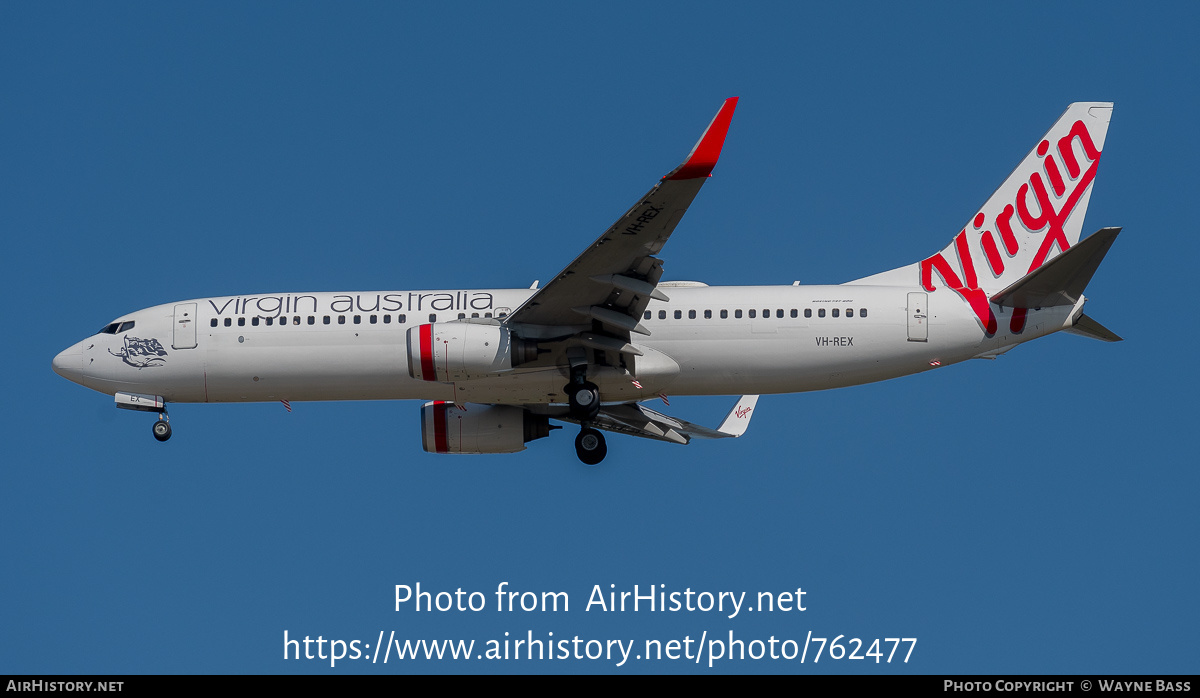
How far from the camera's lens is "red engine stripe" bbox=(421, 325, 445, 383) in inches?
1076

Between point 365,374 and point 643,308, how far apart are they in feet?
20.4

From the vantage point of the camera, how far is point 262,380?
29719 millimetres

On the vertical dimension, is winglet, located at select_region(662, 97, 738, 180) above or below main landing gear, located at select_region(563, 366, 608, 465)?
above

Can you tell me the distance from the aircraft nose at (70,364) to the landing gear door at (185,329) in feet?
7.97

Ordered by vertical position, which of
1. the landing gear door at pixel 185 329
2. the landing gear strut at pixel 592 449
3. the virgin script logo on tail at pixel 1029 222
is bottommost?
the landing gear strut at pixel 592 449

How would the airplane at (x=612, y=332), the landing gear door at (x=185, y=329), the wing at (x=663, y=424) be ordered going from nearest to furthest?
the airplane at (x=612, y=332), the landing gear door at (x=185, y=329), the wing at (x=663, y=424)

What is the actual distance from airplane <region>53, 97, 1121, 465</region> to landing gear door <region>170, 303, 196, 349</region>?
0.03 m

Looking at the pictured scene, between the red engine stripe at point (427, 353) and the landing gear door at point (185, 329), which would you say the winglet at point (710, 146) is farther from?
the landing gear door at point (185, 329)

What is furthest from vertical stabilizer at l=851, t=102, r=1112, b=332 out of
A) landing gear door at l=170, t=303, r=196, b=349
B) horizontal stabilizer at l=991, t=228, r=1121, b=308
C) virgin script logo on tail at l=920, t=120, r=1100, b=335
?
landing gear door at l=170, t=303, r=196, b=349

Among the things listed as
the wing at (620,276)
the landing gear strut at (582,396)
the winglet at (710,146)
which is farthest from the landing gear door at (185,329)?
the winglet at (710,146)

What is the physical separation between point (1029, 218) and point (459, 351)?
12971mm

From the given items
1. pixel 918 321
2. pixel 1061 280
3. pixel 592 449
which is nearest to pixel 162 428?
pixel 592 449

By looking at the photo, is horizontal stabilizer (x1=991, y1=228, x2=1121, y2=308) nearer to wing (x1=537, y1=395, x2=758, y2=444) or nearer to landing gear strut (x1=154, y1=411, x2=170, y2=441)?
wing (x1=537, y1=395, x2=758, y2=444)

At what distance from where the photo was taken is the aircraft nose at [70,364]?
31016 millimetres
